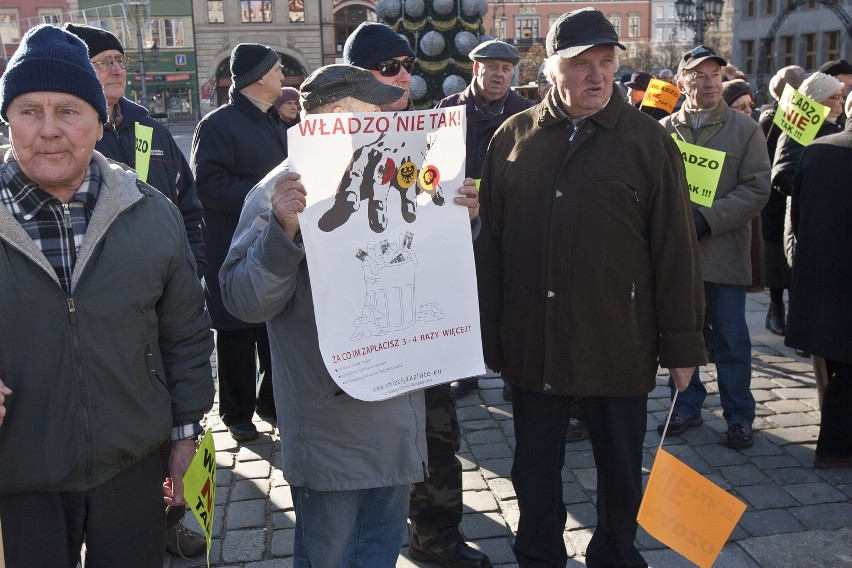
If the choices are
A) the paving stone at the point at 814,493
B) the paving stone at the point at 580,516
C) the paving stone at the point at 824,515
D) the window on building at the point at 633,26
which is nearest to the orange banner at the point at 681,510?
the paving stone at the point at 580,516

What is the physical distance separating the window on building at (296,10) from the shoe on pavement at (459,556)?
53.5 m

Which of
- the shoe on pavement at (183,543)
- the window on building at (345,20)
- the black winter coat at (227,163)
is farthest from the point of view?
the window on building at (345,20)

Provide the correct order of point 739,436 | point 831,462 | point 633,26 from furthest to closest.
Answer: point 633,26, point 739,436, point 831,462

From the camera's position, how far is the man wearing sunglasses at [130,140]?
400cm

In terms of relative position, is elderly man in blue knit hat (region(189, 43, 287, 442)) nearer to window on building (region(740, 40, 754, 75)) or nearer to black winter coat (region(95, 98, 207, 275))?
black winter coat (region(95, 98, 207, 275))

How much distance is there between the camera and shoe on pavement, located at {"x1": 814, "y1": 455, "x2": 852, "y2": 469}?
449 cm

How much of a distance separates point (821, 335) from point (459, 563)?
2.26 metres

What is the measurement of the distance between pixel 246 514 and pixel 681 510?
6.72ft

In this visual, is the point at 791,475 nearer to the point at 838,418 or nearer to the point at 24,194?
the point at 838,418

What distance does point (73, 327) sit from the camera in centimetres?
219

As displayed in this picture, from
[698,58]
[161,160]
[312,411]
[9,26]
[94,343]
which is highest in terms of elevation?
[9,26]

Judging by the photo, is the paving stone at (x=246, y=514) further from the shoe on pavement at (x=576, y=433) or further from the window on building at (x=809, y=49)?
the window on building at (x=809, y=49)

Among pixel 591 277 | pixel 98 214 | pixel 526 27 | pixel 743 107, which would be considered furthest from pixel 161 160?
pixel 526 27

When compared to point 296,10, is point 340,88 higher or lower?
lower
